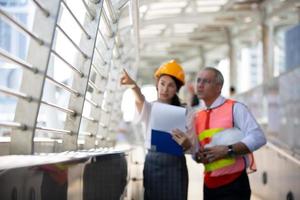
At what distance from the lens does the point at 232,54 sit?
23188 mm

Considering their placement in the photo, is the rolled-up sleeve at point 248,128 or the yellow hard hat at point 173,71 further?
the yellow hard hat at point 173,71

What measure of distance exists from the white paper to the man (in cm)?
17

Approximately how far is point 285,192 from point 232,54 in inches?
660

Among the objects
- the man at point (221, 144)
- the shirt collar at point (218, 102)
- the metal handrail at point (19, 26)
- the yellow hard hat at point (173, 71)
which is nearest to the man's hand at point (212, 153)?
the man at point (221, 144)

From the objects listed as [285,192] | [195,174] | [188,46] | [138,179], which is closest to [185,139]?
[138,179]

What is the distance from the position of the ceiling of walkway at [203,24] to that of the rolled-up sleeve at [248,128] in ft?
27.2

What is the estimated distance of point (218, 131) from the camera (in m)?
3.68

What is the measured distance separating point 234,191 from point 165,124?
598mm

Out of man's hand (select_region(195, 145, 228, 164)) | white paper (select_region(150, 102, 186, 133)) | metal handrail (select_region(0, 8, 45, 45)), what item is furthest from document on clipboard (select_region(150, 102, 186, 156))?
metal handrail (select_region(0, 8, 45, 45))

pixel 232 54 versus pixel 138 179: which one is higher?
pixel 232 54

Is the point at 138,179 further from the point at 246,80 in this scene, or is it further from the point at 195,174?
the point at 246,80

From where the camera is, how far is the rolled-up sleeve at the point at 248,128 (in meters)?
3.52

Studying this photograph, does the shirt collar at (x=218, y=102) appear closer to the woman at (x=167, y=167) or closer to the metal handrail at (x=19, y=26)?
the woman at (x=167, y=167)

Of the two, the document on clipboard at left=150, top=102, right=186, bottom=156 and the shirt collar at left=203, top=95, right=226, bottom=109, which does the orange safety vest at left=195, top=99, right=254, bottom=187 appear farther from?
the document on clipboard at left=150, top=102, right=186, bottom=156
